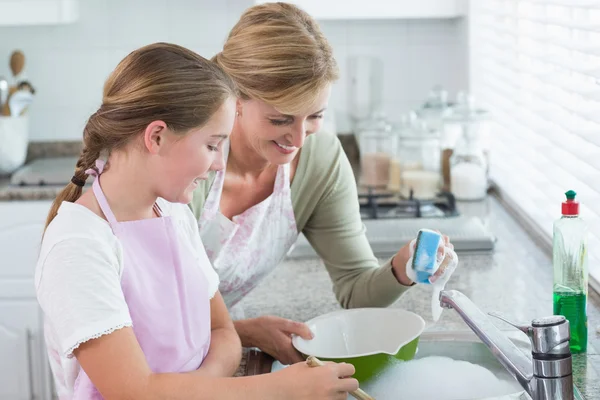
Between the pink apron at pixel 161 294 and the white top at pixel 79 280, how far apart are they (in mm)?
30

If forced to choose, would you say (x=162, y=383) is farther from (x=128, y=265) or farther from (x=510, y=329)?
(x=510, y=329)

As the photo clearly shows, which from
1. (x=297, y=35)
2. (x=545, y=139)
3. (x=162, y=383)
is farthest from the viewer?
(x=545, y=139)

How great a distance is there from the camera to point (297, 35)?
1.57m

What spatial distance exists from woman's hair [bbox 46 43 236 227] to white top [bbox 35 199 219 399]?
10 centimetres


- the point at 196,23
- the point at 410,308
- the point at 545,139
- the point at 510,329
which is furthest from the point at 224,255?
the point at 196,23

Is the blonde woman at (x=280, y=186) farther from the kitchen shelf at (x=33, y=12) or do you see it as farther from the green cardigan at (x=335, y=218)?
the kitchen shelf at (x=33, y=12)

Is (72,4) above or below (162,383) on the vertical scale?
above

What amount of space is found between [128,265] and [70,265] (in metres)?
0.10

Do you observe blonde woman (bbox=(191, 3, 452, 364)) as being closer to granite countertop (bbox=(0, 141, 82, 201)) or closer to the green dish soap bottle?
the green dish soap bottle

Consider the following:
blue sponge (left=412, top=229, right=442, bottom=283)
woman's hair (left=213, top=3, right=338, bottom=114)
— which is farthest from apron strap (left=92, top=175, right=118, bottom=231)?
blue sponge (left=412, top=229, right=442, bottom=283)

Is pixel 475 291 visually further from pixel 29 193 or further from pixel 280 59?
pixel 29 193

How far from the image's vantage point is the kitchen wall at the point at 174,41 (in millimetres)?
3445

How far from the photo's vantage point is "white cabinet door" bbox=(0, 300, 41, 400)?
3.10m

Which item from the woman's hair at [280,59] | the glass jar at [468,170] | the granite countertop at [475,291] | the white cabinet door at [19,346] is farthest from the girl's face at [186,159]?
the white cabinet door at [19,346]
